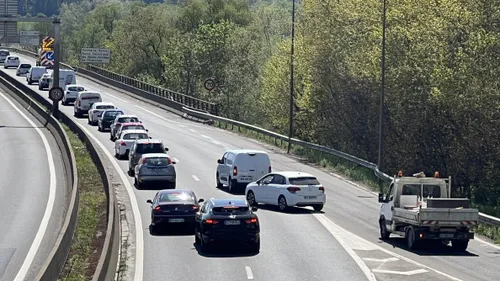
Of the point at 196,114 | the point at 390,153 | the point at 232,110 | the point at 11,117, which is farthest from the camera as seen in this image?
the point at 232,110

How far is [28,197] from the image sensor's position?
119 feet

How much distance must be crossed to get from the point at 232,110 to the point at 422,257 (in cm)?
7493

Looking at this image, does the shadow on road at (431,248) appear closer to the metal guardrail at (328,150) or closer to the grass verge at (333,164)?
the metal guardrail at (328,150)

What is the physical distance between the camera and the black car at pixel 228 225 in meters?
26.0

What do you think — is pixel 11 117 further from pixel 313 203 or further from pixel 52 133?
pixel 313 203

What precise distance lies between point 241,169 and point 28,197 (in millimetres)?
8387

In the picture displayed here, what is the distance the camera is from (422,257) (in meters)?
26.5

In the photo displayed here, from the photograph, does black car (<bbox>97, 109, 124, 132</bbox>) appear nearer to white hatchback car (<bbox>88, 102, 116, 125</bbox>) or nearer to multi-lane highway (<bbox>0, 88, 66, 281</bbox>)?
white hatchback car (<bbox>88, 102, 116, 125</bbox>)

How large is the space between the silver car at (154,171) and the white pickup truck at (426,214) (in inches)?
456

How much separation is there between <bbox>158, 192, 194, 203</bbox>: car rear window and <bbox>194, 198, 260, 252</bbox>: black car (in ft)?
9.38

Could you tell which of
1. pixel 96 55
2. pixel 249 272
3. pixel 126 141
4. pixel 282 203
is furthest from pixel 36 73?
pixel 249 272

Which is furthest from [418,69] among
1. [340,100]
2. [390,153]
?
[340,100]

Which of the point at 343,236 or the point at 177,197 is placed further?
the point at 177,197

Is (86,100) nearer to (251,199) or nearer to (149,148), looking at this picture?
(149,148)
